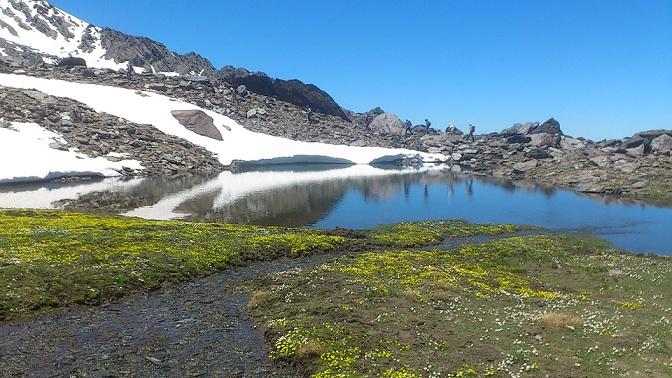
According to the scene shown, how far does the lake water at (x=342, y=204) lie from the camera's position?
68125 millimetres

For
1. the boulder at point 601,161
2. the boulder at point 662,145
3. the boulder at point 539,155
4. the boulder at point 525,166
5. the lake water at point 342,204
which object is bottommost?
the lake water at point 342,204

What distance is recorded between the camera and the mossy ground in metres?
18.4

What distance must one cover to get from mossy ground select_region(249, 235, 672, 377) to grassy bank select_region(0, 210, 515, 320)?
635cm

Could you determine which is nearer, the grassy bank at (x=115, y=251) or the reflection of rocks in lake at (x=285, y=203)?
the grassy bank at (x=115, y=251)

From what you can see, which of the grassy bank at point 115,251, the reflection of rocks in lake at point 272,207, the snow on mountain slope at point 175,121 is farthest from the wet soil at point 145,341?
the snow on mountain slope at point 175,121

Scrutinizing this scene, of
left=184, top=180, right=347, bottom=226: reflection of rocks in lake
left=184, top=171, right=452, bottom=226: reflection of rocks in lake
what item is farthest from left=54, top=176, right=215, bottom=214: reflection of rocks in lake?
left=184, top=180, right=347, bottom=226: reflection of rocks in lake

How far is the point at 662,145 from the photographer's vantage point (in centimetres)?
15600

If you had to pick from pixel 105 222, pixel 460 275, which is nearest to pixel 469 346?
pixel 460 275

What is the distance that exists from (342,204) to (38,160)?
7168 cm

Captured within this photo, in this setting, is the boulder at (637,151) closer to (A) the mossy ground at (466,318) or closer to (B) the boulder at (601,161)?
(B) the boulder at (601,161)

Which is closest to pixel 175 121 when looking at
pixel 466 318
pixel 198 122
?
pixel 198 122

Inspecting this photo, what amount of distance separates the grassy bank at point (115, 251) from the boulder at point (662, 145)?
139 metres

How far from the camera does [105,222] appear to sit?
1986 inches

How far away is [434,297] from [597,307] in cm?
913
